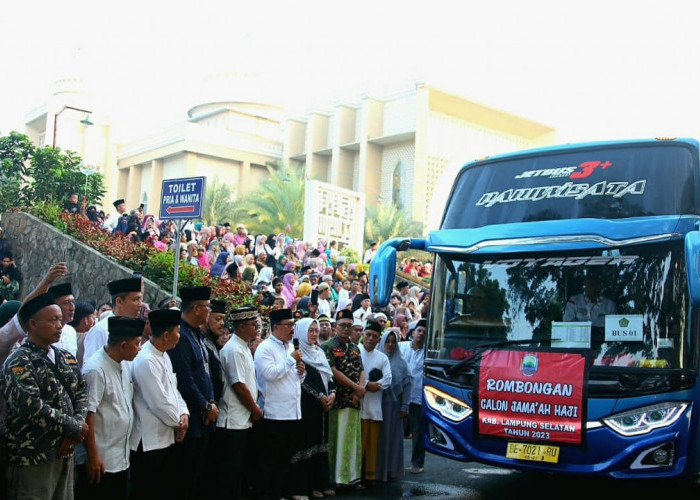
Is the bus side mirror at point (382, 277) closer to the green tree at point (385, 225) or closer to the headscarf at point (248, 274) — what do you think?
the headscarf at point (248, 274)

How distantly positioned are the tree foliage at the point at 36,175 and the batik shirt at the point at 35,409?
15551 millimetres

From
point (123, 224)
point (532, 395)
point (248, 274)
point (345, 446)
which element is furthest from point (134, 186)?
point (532, 395)

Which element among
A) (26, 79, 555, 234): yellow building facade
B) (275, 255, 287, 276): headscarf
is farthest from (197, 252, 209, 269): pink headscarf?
(26, 79, 555, 234): yellow building facade

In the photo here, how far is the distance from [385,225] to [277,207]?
5207mm

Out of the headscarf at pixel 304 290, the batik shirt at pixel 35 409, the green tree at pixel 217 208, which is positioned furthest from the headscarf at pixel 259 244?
the green tree at pixel 217 208

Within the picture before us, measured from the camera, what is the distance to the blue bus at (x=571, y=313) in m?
5.83

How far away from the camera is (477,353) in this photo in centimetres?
657

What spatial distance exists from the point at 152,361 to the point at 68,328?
1.49 metres

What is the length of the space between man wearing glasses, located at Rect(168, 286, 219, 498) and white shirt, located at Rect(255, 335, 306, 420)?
83 cm

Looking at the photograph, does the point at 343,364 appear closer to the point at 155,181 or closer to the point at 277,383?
the point at 277,383

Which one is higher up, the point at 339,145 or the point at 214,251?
the point at 339,145

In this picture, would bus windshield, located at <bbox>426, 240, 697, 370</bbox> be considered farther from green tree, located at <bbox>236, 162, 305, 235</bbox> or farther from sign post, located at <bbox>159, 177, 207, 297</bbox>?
green tree, located at <bbox>236, 162, 305, 235</bbox>

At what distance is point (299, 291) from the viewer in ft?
48.7

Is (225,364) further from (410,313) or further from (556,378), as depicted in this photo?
(410,313)
